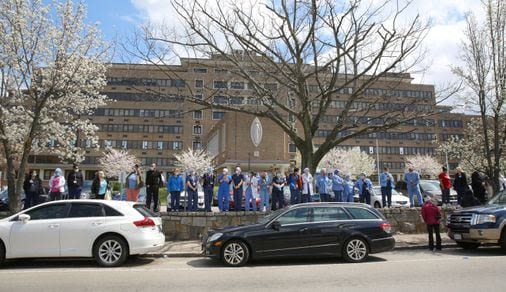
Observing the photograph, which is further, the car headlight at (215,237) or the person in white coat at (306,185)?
the person in white coat at (306,185)

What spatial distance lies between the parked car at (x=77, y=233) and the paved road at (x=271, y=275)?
1.19 feet

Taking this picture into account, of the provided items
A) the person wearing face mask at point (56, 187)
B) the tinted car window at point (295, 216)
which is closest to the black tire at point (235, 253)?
the tinted car window at point (295, 216)

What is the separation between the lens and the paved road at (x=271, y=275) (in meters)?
7.26

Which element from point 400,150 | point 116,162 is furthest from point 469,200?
point 400,150

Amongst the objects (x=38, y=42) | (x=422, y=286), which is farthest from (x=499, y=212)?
(x=38, y=42)

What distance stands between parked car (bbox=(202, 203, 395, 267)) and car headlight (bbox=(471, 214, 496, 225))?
265cm

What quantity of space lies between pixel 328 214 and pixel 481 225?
13.9 feet

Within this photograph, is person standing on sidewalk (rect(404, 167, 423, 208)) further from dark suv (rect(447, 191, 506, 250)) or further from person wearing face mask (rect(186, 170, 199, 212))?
person wearing face mask (rect(186, 170, 199, 212))

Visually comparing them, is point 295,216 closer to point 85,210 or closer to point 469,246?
point 85,210

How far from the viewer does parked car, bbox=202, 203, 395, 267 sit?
32.0ft

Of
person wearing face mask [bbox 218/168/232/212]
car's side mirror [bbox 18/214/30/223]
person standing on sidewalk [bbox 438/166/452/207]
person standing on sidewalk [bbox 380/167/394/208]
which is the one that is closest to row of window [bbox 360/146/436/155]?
person standing on sidewalk [bbox 380/167/394/208]

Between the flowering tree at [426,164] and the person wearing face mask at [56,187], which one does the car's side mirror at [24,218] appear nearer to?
the person wearing face mask at [56,187]

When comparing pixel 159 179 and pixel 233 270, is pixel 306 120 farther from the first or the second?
pixel 233 270

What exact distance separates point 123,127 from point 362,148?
151 ft
